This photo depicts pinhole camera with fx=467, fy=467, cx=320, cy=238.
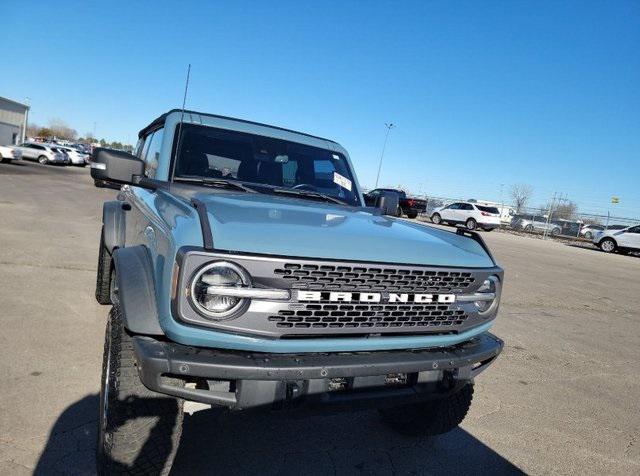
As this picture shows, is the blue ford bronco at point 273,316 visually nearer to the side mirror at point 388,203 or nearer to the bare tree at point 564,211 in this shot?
the side mirror at point 388,203

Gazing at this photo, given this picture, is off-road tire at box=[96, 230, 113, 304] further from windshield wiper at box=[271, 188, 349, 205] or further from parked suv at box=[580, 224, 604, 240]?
parked suv at box=[580, 224, 604, 240]

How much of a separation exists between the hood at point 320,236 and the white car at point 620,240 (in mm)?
24185

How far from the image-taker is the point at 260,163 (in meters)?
3.46

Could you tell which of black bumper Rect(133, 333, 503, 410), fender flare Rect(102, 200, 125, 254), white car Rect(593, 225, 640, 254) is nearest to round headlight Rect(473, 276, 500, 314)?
black bumper Rect(133, 333, 503, 410)

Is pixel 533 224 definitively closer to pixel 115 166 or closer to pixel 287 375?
pixel 115 166

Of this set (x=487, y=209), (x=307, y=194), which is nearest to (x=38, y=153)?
(x=487, y=209)

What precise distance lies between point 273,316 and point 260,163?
1779 millimetres

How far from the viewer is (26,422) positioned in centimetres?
272

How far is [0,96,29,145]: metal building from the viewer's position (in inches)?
2249

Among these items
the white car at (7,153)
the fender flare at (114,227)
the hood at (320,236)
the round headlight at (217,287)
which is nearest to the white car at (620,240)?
the hood at (320,236)

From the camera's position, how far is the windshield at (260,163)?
3232 millimetres

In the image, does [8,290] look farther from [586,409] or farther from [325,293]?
[586,409]

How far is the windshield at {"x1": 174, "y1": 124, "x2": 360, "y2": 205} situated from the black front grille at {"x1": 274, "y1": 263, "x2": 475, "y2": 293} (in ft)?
4.53

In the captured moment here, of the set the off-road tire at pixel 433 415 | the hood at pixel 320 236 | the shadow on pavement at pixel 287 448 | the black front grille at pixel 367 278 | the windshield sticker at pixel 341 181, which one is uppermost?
the windshield sticker at pixel 341 181
